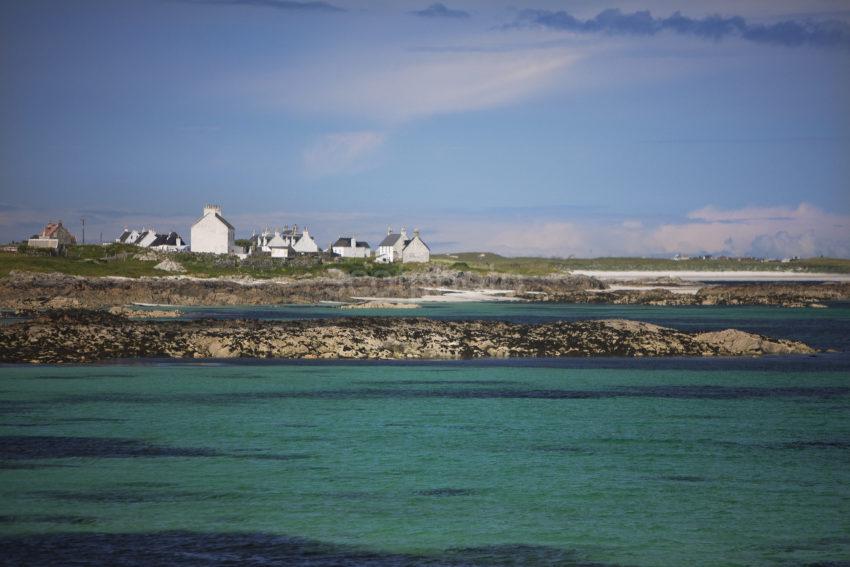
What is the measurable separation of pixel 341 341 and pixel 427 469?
25142mm

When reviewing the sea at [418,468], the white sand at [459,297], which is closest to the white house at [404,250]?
the white sand at [459,297]

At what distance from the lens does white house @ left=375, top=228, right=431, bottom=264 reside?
157125mm

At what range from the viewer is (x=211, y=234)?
13425 cm

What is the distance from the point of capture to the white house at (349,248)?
174500mm

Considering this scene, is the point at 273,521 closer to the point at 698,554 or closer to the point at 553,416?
the point at 698,554

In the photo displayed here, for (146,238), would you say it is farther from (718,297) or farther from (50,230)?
(718,297)

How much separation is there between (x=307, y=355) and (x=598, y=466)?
2472 cm

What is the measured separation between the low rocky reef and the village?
79.8 metres

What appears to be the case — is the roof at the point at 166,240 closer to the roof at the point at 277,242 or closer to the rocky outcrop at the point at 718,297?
the roof at the point at 277,242

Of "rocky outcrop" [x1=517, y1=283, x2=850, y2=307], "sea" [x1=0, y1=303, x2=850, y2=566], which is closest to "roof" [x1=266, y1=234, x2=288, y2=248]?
"rocky outcrop" [x1=517, y1=283, x2=850, y2=307]

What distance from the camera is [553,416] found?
28.8m

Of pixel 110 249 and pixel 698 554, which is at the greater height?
pixel 110 249

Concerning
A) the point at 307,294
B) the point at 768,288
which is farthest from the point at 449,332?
the point at 768,288

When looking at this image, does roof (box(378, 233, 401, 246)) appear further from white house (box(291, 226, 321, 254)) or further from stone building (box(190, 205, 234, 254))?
stone building (box(190, 205, 234, 254))
